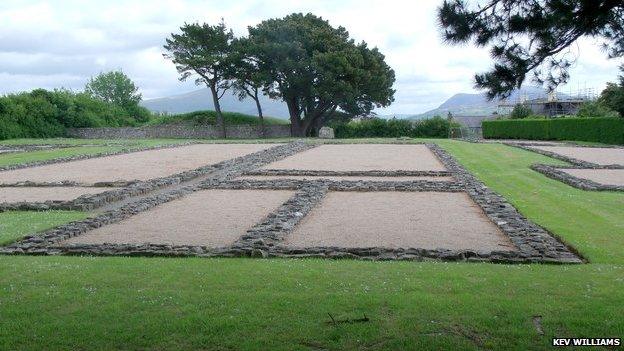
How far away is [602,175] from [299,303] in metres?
15.9

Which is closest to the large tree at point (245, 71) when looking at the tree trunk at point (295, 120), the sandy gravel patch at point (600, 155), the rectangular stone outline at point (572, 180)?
the tree trunk at point (295, 120)

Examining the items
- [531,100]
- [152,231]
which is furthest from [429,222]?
[531,100]

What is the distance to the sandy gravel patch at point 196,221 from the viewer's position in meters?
9.55

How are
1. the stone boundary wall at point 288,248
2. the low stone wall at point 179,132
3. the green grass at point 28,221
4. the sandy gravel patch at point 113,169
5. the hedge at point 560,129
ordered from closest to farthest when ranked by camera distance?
the stone boundary wall at point 288,248, the green grass at point 28,221, the sandy gravel patch at point 113,169, the hedge at point 560,129, the low stone wall at point 179,132

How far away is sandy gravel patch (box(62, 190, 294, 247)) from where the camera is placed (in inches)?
376

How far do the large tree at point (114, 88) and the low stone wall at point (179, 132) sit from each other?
19.1m

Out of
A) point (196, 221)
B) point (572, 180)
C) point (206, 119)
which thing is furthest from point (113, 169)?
point (206, 119)

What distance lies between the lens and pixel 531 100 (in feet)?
222

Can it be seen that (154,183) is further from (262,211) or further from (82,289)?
(82,289)

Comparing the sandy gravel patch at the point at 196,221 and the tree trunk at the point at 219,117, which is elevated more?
the tree trunk at the point at 219,117

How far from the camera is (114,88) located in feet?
255

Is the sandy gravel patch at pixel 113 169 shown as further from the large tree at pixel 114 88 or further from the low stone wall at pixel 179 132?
the large tree at pixel 114 88

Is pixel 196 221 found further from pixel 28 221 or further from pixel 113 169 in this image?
pixel 113 169

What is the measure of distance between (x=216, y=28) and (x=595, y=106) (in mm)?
31741
